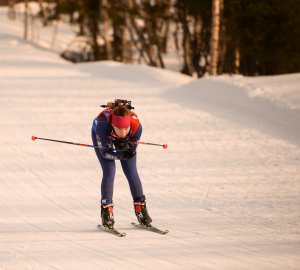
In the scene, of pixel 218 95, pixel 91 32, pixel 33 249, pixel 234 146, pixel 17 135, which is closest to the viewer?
pixel 33 249

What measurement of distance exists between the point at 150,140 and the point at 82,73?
1020 cm

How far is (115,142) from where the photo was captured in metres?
7.14

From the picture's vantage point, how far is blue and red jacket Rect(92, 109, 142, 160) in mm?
7066

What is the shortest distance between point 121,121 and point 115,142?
36 centimetres

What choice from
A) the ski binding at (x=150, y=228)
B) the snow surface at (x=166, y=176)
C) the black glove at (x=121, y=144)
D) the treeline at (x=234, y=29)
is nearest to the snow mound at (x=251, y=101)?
the snow surface at (x=166, y=176)

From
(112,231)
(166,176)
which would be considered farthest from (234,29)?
(112,231)

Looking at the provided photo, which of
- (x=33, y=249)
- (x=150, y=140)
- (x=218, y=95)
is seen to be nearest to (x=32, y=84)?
(x=218, y=95)

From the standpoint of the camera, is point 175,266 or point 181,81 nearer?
point 175,266

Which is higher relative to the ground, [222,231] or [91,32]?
[91,32]

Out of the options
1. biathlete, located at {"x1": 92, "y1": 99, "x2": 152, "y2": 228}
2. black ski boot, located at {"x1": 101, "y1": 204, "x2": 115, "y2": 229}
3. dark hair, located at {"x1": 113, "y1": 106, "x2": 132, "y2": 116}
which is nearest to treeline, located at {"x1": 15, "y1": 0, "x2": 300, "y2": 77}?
biathlete, located at {"x1": 92, "y1": 99, "x2": 152, "y2": 228}

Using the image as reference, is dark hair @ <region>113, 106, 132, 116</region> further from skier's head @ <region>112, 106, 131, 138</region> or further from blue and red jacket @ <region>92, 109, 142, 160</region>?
blue and red jacket @ <region>92, 109, 142, 160</region>

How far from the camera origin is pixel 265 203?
347 inches

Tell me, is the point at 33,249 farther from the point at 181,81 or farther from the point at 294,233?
the point at 181,81

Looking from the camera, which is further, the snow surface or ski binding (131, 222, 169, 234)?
ski binding (131, 222, 169, 234)
